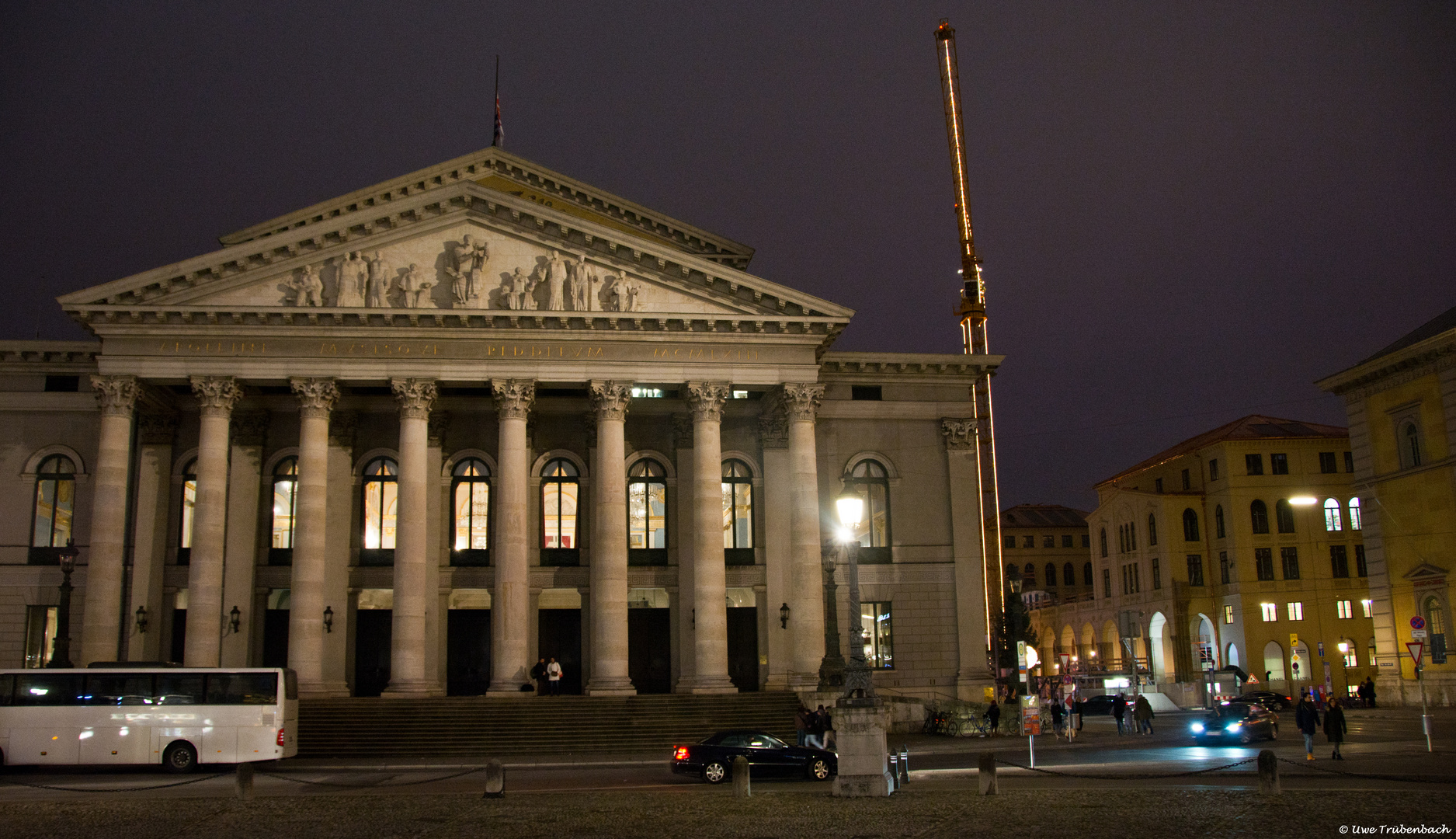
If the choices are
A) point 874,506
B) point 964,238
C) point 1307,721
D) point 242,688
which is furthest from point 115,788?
point 964,238

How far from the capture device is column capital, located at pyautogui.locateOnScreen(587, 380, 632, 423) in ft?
129

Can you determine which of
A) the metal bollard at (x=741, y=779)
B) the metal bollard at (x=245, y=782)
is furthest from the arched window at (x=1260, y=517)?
the metal bollard at (x=245, y=782)

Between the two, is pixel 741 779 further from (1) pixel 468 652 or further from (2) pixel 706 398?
(1) pixel 468 652

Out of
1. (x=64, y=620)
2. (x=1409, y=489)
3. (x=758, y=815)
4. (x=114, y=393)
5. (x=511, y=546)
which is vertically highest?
(x=114, y=393)

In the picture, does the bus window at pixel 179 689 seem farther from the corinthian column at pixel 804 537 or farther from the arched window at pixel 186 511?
the corinthian column at pixel 804 537

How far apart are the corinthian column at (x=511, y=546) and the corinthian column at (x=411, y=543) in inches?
87.7

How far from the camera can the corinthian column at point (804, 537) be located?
3922 centimetres

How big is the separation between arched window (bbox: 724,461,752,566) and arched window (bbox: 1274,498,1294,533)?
43.1 meters

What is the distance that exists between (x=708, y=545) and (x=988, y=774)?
19110 millimetres

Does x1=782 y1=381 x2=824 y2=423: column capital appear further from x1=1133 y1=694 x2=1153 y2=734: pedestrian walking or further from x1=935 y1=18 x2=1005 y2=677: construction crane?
x1=935 y1=18 x2=1005 y2=677: construction crane

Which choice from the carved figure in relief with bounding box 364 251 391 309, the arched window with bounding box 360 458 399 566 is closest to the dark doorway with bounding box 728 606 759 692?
the arched window with bounding box 360 458 399 566

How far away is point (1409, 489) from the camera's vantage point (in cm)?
4938

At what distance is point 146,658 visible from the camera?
40656mm

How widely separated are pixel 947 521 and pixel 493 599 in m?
16.7
